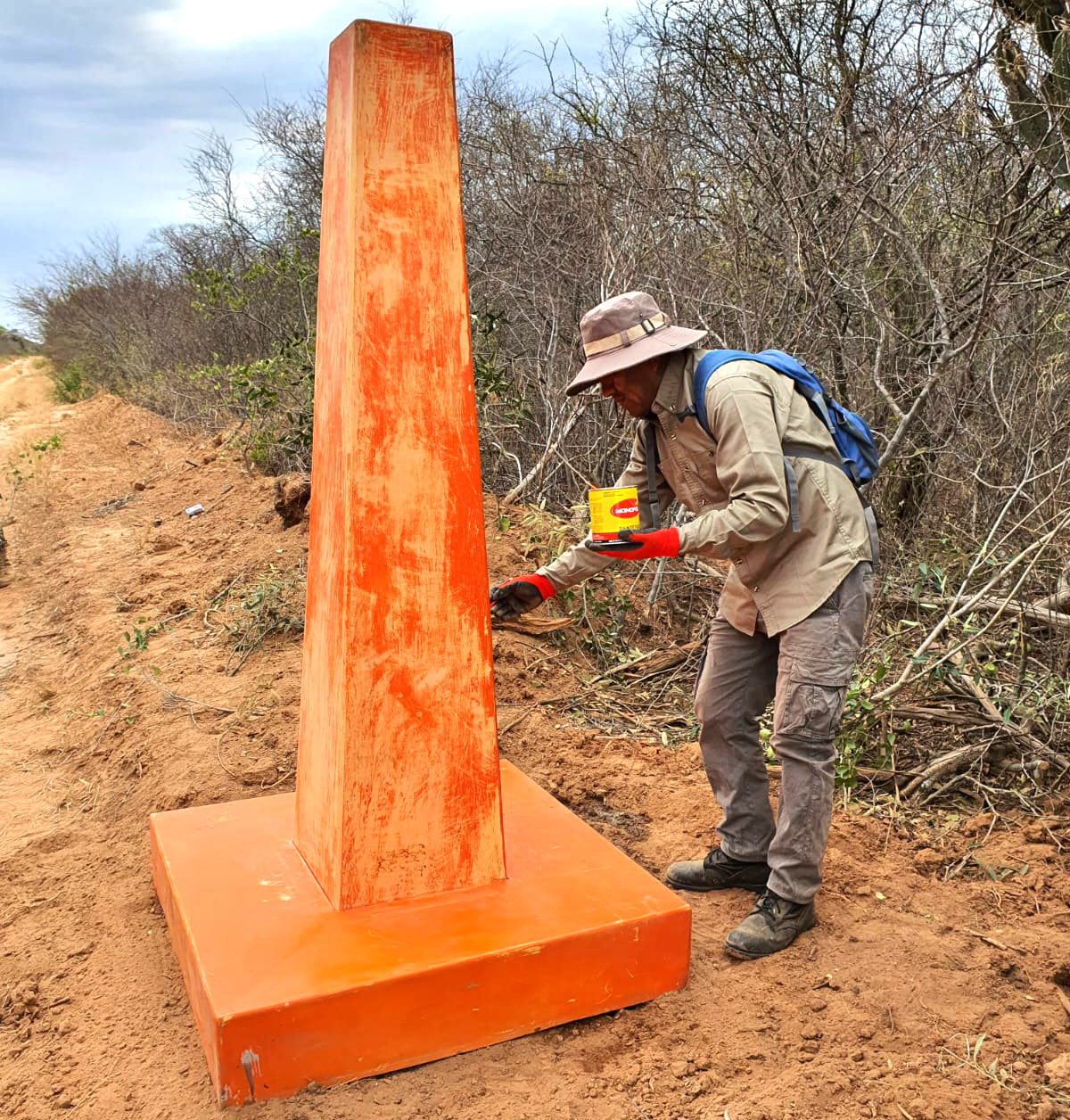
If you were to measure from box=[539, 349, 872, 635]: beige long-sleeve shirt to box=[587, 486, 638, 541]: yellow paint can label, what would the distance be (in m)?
0.18

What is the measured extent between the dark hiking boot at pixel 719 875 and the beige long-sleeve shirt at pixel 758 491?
0.83 metres

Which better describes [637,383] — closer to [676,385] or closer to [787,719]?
[676,385]

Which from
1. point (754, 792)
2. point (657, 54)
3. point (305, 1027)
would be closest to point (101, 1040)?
point (305, 1027)

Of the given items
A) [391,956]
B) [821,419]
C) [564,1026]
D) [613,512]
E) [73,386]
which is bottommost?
[564,1026]

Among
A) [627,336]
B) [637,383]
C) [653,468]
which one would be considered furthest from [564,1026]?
[627,336]

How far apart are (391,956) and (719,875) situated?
4.41 ft

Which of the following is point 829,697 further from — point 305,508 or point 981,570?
point 305,508

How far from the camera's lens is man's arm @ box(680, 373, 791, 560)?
2842mm

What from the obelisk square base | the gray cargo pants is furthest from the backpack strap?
the obelisk square base

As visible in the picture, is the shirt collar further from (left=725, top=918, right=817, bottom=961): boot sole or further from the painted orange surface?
(left=725, top=918, right=817, bottom=961): boot sole

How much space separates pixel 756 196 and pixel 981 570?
2608mm

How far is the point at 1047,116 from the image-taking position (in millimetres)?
5363

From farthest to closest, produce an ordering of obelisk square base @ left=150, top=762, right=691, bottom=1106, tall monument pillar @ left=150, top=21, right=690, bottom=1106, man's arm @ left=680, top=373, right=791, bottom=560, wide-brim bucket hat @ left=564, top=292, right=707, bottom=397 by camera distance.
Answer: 1. wide-brim bucket hat @ left=564, top=292, right=707, bottom=397
2. man's arm @ left=680, top=373, right=791, bottom=560
3. tall monument pillar @ left=150, top=21, right=690, bottom=1106
4. obelisk square base @ left=150, top=762, right=691, bottom=1106

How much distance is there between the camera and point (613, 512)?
3.04m
